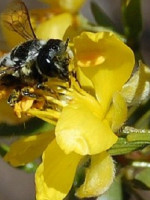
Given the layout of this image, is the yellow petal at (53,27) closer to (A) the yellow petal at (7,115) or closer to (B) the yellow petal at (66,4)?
(B) the yellow petal at (66,4)

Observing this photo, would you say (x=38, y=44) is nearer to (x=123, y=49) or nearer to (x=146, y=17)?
(x=123, y=49)

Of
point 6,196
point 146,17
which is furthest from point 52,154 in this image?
point 146,17

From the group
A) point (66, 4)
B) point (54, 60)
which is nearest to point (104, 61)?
point (54, 60)

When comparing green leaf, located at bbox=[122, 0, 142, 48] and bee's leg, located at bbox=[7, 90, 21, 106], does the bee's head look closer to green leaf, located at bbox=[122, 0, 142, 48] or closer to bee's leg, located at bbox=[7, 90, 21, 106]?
bee's leg, located at bbox=[7, 90, 21, 106]

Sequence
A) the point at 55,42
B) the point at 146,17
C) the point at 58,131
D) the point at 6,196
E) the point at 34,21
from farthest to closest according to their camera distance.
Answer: the point at 146,17 → the point at 6,196 → the point at 34,21 → the point at 55,42 → the point at 58,131

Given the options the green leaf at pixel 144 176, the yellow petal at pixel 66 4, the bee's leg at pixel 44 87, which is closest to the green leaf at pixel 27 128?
the bee's leg at pixel 44 87
